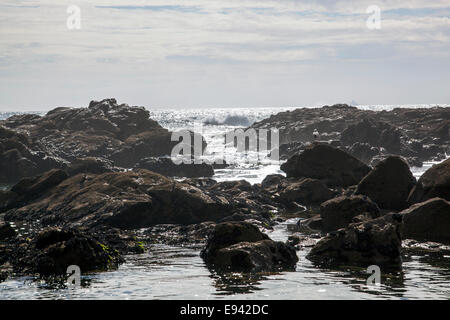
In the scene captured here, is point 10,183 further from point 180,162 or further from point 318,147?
point 318,147

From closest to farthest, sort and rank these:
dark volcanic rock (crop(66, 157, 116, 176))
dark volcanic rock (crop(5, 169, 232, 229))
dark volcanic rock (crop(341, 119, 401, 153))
Result: dark volcanic rock (crop(5, 169, 232, 229)), dark volcanic rock (crop(66, 157, 116, 176)), dark volcanic rock (crop(341, 119, 401, 153))

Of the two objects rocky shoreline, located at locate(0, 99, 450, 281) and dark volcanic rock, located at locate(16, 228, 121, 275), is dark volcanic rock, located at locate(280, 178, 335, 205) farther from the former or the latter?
dark volcanic rock, located at locate(16, 228, 121, 275)

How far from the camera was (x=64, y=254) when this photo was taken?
25.9 metres

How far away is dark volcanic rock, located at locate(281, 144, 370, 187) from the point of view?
176 ft

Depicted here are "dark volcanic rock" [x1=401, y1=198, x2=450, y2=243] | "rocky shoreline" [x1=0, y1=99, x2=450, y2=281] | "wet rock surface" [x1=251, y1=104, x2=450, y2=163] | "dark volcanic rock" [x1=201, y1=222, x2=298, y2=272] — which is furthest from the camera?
"wet rock surface" [x1=251, y1=104, x2=450, y2=163]

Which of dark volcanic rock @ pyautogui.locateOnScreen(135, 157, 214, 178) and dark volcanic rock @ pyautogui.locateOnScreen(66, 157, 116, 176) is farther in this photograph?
dark volcanic rock @ pyautogui.locateOnScreen(135, 157, 214, 178)

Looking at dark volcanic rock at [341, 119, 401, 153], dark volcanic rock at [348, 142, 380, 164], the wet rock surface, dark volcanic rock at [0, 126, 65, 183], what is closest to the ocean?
dark volcanic rock at [348, 142, 380, 164]

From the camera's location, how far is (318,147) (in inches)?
2181

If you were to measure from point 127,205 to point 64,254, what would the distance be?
49.1 ft

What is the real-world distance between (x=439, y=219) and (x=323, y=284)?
510 inches

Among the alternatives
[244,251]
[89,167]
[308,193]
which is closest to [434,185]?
[308,193]

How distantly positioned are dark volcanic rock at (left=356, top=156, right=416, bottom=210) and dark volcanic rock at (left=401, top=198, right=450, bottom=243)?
8653 mm

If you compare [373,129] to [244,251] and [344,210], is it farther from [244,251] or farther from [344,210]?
[244,251]

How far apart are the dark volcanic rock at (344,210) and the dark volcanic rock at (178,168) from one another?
42.4 metres
